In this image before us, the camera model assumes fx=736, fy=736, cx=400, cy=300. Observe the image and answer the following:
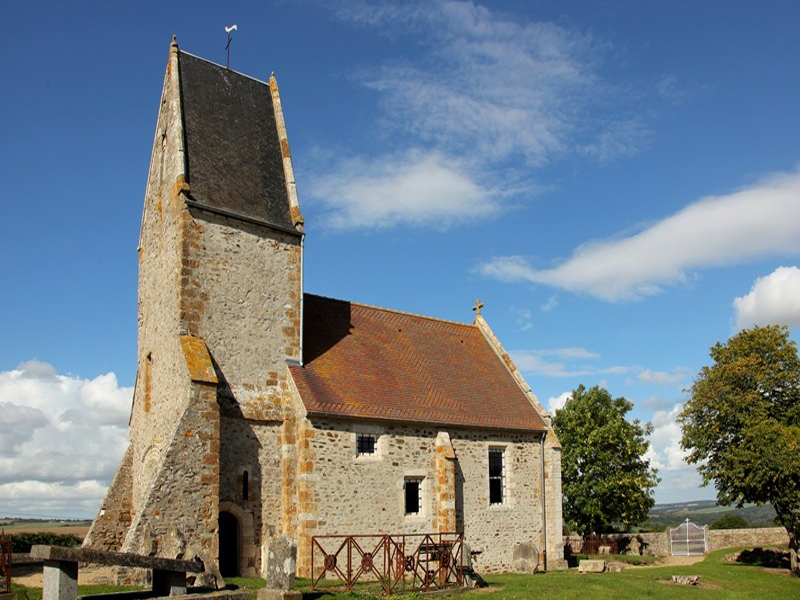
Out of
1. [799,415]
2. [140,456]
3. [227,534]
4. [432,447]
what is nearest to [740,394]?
[799,415]

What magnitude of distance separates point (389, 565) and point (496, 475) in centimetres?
921

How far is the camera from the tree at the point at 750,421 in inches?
989

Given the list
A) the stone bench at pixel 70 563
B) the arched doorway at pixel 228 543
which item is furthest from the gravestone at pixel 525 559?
the stone bench at pixel 70 563

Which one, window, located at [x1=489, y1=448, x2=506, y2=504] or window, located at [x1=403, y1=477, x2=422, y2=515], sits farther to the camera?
window, located at [x1=489, y1=448, x2=506, y2=504]

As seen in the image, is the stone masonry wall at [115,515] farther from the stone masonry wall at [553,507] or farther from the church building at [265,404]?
the stone masonry wall at [553,507]

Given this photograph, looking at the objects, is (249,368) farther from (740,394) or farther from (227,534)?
(740,394)

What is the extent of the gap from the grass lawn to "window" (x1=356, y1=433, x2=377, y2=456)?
160 inches

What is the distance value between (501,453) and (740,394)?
927cm

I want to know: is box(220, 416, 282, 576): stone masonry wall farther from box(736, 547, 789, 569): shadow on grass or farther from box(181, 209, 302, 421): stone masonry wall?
box(736, 547, 789, 569): shadow on grass

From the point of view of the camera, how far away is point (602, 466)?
35719 mm

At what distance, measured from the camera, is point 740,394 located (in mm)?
26750

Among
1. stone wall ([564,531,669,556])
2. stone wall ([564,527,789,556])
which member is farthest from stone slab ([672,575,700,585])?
stone wall ([564,527,789,556])

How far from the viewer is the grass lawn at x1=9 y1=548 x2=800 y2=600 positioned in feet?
54.6

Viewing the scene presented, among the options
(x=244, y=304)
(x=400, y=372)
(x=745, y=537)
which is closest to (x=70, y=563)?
(x=244, y=304)
